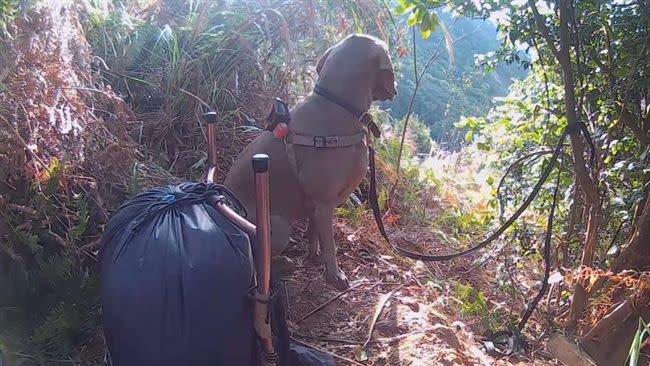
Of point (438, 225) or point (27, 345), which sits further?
point (438, 225)

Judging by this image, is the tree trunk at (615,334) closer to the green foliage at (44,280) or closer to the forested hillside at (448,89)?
the green foliage at (44,280)

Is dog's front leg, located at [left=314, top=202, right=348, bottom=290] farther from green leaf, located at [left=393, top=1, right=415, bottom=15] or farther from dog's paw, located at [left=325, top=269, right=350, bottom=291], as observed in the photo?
green leaf, located at [left=393, top=1, right=415, bottom=15]

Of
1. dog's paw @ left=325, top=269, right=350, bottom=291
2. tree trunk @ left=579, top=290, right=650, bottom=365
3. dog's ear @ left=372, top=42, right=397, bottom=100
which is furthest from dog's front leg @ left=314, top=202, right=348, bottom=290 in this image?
tree trunk @ left=579, top=290, right=650, bottom=365

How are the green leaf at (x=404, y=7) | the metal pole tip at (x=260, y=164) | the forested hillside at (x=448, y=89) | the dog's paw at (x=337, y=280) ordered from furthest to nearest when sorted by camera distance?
the forested hillside at (x=448, y=89) < the dog's paw at (x=337, y=280) < the green leaf at (x=404, y=7) < the metal pole tip at (x=260, y=164)

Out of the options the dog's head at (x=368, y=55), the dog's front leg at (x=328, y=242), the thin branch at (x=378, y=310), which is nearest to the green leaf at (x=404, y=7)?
the dog's head at (x=368, y=55)

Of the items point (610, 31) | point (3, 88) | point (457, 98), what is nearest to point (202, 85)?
point (3, 88)

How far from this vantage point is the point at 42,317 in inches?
79.5

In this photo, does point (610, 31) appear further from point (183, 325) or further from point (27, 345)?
point (27, 345)

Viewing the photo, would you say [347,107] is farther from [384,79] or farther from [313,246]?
[313,246]

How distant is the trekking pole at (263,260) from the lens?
4.75ft

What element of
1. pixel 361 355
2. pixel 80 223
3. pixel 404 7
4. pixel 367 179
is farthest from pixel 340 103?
pixel 367 179

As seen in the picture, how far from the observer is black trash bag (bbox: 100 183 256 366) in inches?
58.2

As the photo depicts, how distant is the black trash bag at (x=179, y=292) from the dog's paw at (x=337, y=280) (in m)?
1.21

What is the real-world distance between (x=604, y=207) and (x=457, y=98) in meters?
9.13
